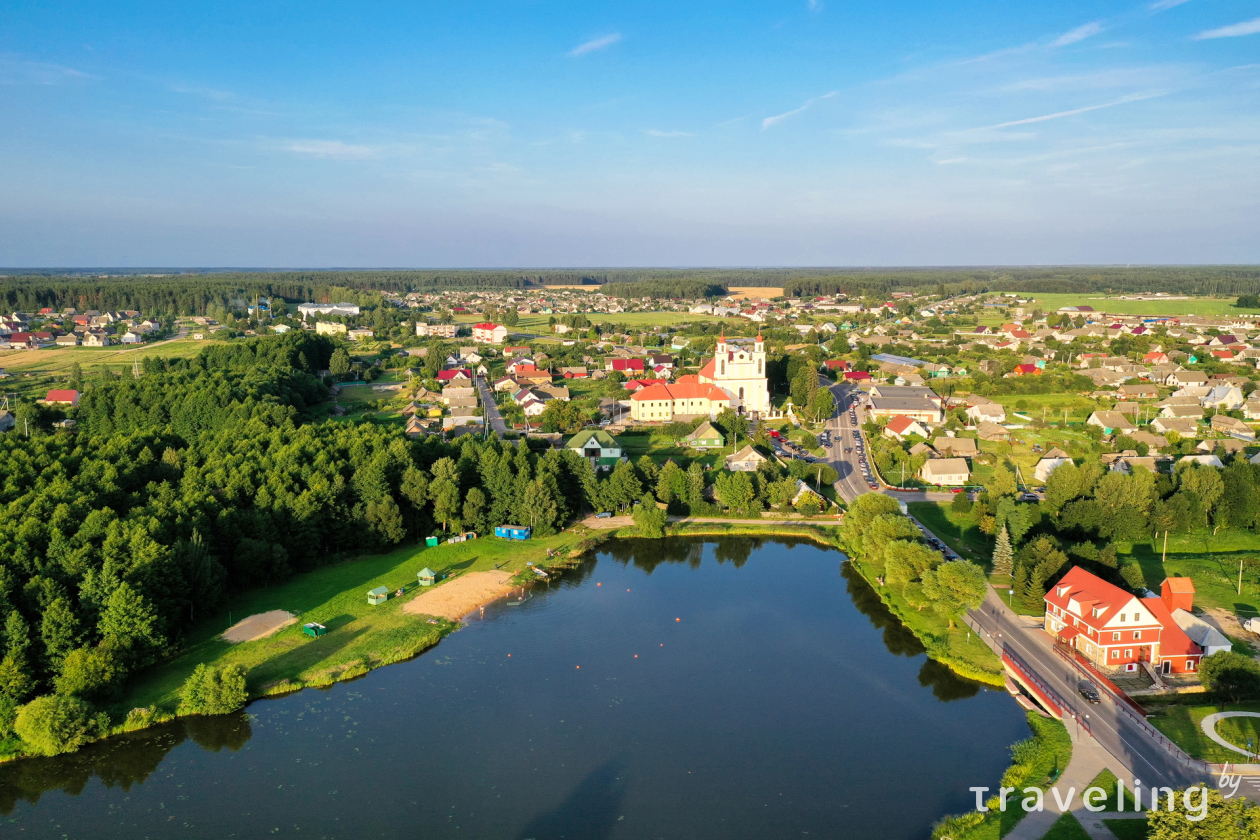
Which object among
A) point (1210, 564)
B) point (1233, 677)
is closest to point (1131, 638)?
point (1233, 677)

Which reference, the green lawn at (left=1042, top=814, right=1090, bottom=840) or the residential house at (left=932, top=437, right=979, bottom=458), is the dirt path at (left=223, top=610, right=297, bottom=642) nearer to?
the green lawn at (left=1042, top=814, right=1090, bottom=840)

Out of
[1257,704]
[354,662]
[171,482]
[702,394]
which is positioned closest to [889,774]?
[1257,704]

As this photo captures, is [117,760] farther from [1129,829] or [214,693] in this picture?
[1129,829]

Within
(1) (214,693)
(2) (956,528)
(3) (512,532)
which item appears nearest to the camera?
(1) (214,693)

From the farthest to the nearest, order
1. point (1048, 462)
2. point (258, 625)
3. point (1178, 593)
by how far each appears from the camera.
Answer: point (1048, 462), point (258, 625), point (1178, 593)

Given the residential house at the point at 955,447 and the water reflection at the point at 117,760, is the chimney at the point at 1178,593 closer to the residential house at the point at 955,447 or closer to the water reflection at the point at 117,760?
the residential house at the point at 955,447

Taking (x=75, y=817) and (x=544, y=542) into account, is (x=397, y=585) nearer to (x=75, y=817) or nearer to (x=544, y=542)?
(x=544, y=542)

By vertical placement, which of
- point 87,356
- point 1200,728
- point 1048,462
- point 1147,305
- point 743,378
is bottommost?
point 1200,728

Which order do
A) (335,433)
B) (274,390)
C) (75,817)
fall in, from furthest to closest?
(274,390) < (335,433) < (75,817)
